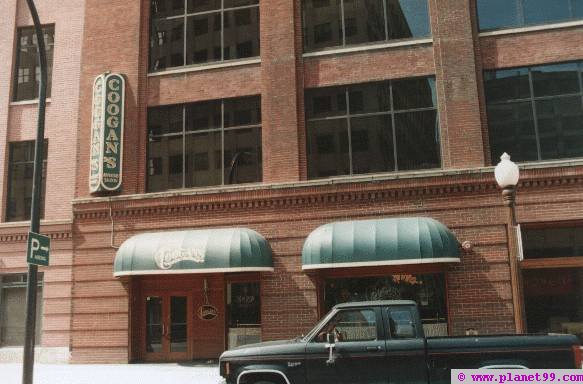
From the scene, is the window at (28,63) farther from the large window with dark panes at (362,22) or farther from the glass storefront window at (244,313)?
the glass storefront window at (244,313)

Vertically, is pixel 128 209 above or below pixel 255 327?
above

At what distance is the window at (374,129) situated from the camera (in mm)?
17625

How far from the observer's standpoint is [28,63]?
861 inches

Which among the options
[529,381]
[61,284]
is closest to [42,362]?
[61,284]

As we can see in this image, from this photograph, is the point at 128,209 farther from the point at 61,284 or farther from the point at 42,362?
the point at 42,362

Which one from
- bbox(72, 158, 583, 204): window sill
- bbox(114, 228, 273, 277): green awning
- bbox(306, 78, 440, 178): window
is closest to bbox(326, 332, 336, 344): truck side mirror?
bbox(114, 228, 273, 277): green awning

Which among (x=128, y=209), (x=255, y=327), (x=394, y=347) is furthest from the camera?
(x=128, y=209)

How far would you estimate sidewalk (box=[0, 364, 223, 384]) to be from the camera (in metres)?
14.8

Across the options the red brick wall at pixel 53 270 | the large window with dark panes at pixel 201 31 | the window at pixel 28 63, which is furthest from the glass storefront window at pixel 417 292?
the window at pixel 28 63

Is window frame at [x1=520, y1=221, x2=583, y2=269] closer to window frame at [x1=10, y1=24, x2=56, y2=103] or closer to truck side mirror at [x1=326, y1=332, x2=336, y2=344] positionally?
truck side mirror at [x1=326, y1=332, x2=336, y2=344]

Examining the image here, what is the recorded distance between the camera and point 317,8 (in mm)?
19141

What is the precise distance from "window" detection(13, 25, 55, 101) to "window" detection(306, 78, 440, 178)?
34.5 ft

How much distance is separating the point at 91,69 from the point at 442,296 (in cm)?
1387

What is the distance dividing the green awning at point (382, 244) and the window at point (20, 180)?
35.3ft
